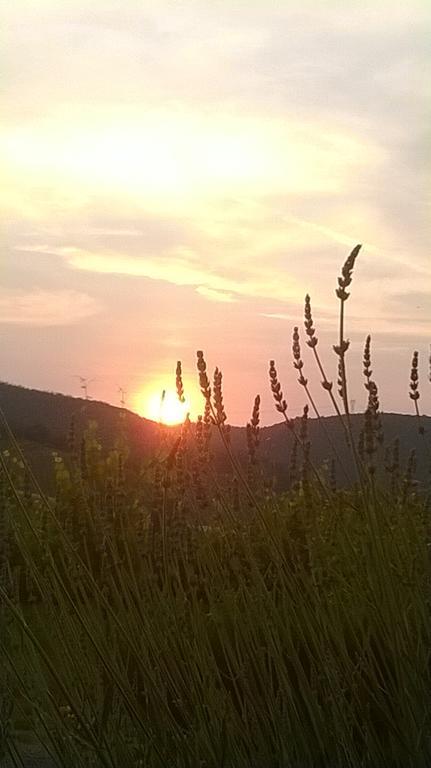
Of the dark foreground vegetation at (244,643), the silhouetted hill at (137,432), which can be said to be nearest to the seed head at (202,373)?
the dark foreground vegetation at (244,643)

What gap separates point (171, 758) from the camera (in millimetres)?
2783

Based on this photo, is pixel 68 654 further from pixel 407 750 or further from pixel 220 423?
pixel 407 750

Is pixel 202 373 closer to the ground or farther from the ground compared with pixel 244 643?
farther from the ground

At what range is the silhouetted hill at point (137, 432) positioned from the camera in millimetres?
4281

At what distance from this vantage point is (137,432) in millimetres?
9266

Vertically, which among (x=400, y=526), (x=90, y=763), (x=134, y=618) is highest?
(x=400, y=526)

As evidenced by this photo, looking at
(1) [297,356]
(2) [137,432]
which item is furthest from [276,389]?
(2) [137,432]

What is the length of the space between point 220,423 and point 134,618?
2.02 ft

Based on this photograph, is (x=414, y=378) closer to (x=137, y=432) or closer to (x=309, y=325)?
(x=309, y=325)

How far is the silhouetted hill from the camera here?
428 centimetres

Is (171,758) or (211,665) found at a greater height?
(211,665)

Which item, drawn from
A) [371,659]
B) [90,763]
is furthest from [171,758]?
[371,659]

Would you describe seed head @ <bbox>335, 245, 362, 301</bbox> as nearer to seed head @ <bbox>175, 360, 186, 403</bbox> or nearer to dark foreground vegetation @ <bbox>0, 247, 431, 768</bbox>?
dark foreground vegetation @ <bbox>0, 247, 431, 768</bbox>

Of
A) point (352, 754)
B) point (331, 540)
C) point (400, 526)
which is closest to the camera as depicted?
point (352, 754)
